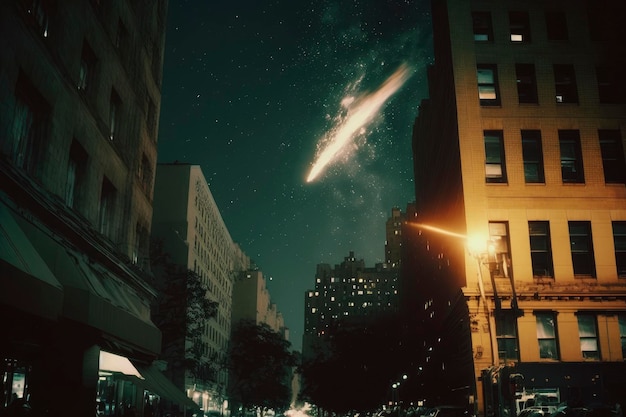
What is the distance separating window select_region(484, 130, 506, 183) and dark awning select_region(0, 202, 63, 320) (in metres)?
24.6

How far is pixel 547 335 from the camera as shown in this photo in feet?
94.2

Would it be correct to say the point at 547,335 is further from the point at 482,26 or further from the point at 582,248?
the point at 482,26

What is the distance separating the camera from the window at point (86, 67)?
60.4 ft

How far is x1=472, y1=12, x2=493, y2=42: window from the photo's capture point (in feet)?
109

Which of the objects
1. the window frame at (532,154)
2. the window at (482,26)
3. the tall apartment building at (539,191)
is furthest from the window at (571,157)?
the window at (482,26)

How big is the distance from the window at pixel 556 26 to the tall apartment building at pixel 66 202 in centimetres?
2289

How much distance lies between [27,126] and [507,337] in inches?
911

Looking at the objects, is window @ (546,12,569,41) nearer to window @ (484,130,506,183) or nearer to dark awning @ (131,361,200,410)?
window @ (484,130,506,183)

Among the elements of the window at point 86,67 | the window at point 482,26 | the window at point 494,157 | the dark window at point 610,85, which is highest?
the window at point 482,26

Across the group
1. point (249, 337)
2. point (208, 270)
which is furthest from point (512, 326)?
point (208, 270)

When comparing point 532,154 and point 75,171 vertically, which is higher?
point 532,154

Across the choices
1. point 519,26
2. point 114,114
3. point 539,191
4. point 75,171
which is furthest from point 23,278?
point 519,26

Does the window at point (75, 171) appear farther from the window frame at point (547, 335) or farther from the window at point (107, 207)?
the window frame at point (547, 335)

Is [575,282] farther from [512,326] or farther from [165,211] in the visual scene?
[165,211]
